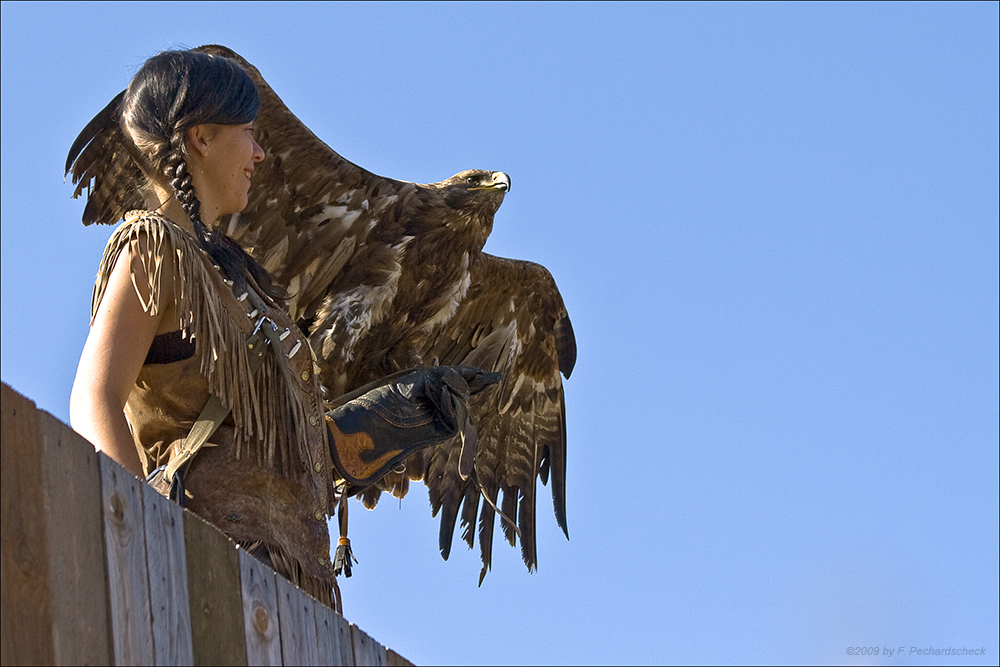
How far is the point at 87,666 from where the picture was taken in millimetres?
1994

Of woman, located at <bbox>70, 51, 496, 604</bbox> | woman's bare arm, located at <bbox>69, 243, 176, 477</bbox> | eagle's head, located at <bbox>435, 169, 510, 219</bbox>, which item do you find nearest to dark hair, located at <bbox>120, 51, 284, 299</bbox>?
woman, located at <bbox>70, 51, 496, 604</bbox>

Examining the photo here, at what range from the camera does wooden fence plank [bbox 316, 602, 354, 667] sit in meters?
2.60

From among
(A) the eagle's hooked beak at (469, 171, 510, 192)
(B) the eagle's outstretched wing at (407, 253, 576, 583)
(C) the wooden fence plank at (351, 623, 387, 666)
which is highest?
(A) the eagle's hooked beak at (469, 171, 510, 192)

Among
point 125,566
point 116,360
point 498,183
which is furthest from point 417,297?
point 125,566

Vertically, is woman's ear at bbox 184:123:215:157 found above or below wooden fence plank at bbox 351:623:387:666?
above

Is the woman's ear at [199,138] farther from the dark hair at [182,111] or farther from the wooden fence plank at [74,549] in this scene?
the wooden fence plank at [74,549]

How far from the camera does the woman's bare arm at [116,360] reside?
8.98 ft

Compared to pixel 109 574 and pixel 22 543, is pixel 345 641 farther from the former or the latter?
pixel 22 543

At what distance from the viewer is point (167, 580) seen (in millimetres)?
2215

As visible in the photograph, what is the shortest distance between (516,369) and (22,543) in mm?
5885

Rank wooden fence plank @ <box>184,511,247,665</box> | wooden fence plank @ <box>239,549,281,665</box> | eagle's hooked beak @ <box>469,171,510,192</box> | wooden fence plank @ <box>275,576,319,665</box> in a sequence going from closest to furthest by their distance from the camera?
wooden fence plank @ <box>184,511,247,665</box>
wooden fence plank @ <box>239,549,281,665</box>
wooden fence plank @ <box>275,576,319,665</box>
eagle's hooked beak @ <box>469,171,510,192</box>

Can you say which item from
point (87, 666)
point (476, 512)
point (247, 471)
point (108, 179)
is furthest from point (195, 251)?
point (476, 512)

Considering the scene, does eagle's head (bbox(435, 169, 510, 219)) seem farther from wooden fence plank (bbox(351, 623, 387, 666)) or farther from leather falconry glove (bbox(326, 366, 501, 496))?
wooden fence plank (bbox(351, 623, 387, 666))

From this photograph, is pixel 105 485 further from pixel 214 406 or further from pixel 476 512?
pixel 476 512
